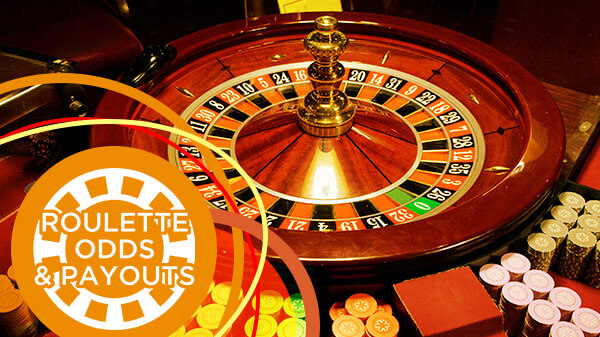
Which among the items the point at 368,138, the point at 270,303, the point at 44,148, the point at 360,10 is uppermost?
the point at 360,10

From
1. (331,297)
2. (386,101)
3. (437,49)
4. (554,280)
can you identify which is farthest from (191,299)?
(437,49)

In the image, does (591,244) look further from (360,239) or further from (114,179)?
(114,179)

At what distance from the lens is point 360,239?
136 cm

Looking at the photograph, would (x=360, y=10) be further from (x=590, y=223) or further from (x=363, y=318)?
(x=363, y=318)

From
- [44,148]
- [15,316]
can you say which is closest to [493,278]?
[15,316]

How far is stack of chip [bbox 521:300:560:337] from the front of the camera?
1416mm

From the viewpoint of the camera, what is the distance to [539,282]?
1.50 meters

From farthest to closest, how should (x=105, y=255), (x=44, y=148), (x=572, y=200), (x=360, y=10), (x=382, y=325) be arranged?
(x=360, y=10)
(x=44, y=148)
(x=572, y=200)
(x=382, y=325)
(x=105, y=255)

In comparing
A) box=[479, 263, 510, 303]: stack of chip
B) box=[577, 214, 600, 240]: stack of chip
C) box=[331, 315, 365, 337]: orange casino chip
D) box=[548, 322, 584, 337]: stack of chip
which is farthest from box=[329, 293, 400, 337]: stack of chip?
box=[577, 214, 600, 240]: stack of chip

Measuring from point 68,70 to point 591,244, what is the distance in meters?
1.66

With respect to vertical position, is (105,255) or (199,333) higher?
(105,255)

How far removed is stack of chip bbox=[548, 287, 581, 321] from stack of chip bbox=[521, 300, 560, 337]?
2 cm

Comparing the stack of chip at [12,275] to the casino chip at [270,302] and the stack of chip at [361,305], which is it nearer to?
the casino chip at [270,302]

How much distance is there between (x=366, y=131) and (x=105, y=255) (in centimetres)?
110
